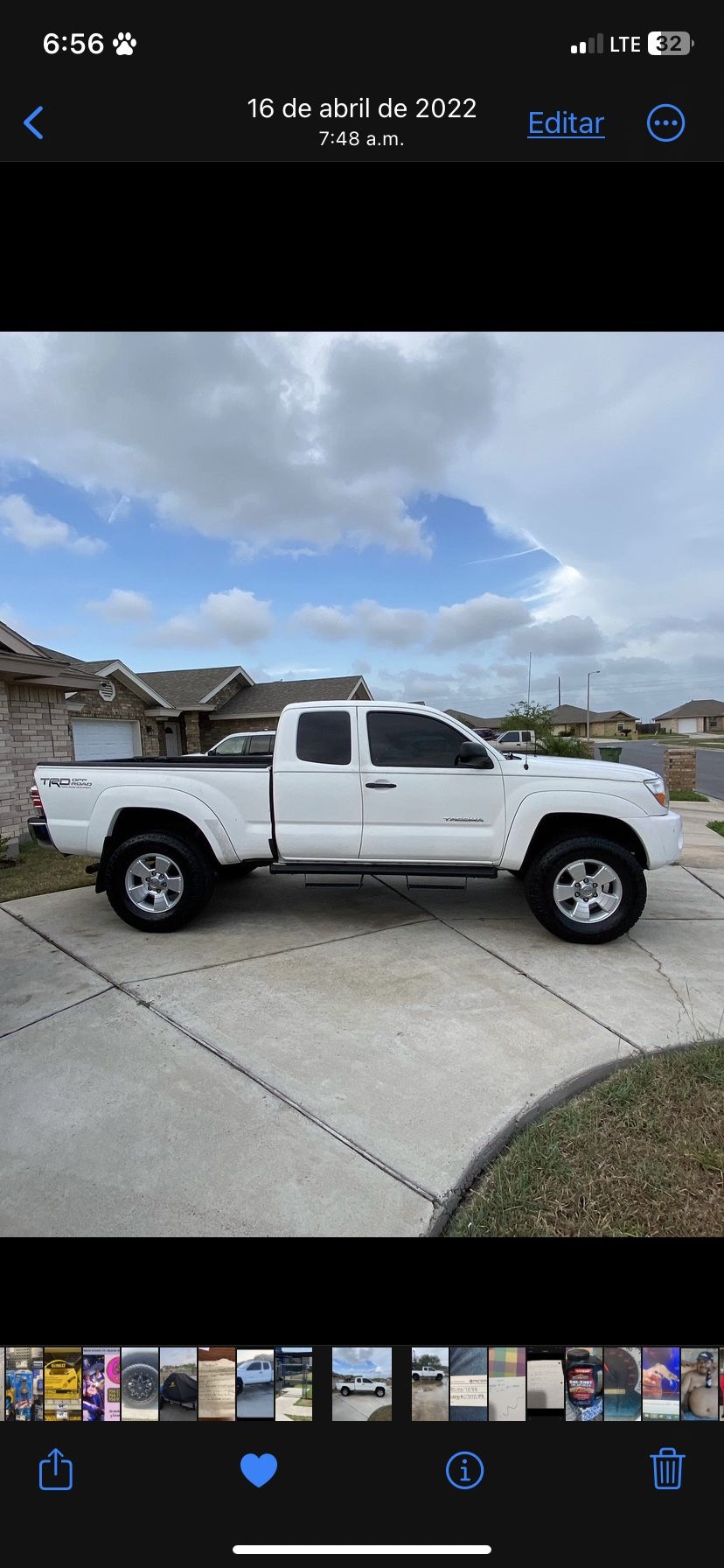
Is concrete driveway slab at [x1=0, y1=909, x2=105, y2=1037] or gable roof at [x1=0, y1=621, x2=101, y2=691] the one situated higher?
gable roof at [x1=0, y1=621, x2=101, y2=691]

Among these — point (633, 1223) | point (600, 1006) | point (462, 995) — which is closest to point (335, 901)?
point (462, 995)

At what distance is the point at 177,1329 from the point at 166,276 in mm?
2086

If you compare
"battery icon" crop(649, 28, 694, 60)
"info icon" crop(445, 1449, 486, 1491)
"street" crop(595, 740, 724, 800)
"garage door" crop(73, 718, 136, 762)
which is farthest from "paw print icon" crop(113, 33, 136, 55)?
"street" crop(595, 740, 724, 800)

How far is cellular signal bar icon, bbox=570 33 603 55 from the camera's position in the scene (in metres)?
1.12

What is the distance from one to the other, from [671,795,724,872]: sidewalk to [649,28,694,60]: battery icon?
21.3ft

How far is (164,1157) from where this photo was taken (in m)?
2.00

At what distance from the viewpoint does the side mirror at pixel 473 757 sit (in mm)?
4117

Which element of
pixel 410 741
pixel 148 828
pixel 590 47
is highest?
pixel 590 47

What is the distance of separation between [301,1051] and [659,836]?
2.84 meters

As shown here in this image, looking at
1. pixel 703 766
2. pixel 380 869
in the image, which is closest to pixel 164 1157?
pixel 380 869

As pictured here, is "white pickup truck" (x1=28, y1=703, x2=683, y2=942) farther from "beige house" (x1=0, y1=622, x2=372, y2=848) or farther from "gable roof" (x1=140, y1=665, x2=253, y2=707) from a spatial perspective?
"gable roof" (x1=140, y1=665, x2=253, y2=707)

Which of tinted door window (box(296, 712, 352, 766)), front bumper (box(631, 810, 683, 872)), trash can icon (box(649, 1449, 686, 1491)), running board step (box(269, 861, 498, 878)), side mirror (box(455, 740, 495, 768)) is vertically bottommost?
trash can icon (box(649, 1449, 686, 1491))

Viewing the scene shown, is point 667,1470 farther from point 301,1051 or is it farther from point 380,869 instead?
point 380,869

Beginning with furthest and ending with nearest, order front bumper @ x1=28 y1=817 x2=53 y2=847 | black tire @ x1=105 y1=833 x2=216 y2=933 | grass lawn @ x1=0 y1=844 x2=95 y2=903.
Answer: grass lawn @ x1=0 y1=844 x2=95 y2=903 < front bumper @ x1=28 y1=817 x2=53 y2=847 < black tire @ x1=105 y1=833 x2=216 y2=933
